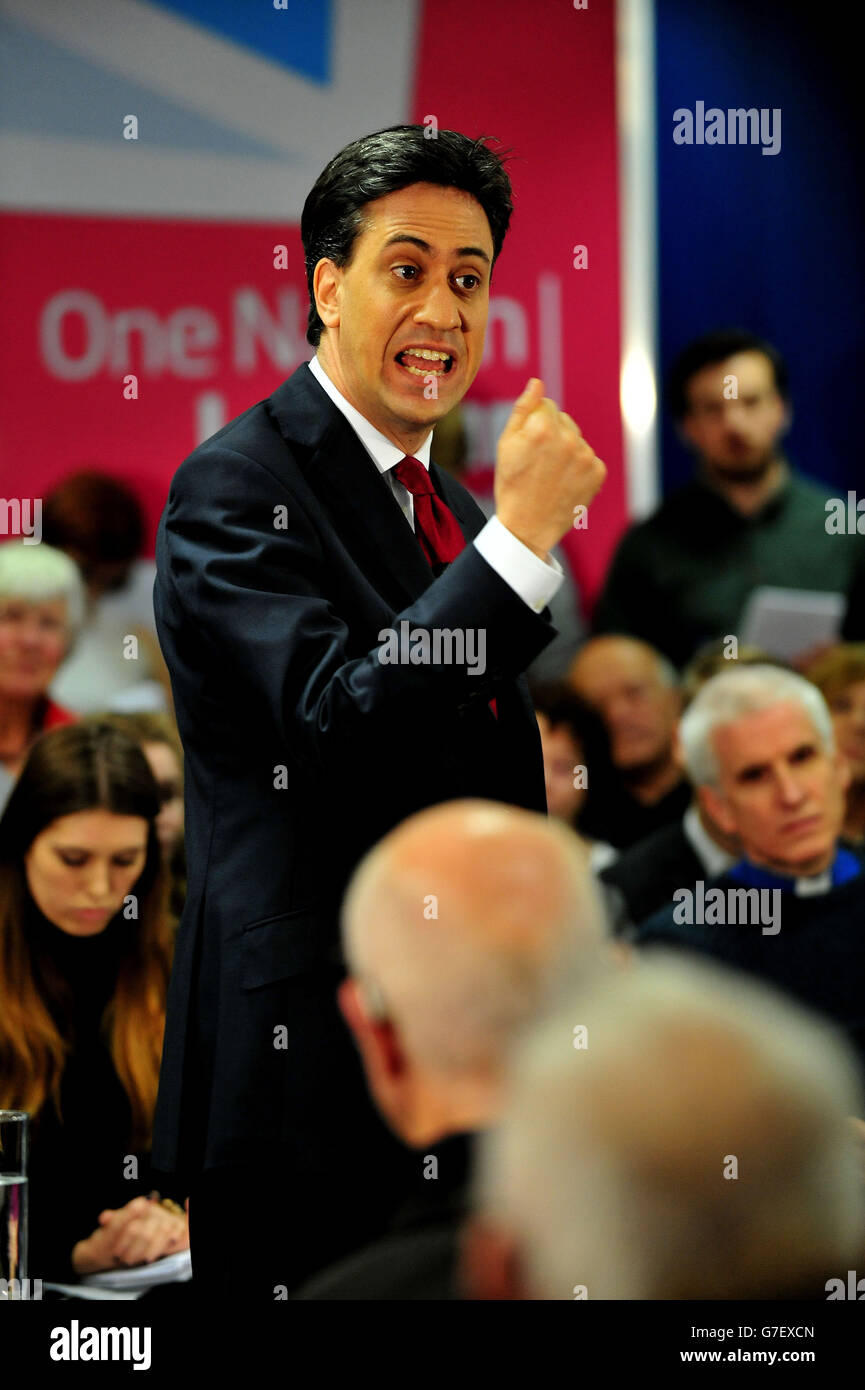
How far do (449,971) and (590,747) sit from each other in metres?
3.31

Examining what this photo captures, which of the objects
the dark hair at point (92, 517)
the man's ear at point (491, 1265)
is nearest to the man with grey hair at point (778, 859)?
the dark hair at point (92, 517)

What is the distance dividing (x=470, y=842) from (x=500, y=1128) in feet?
0.80

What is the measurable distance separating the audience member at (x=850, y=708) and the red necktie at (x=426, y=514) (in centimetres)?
240

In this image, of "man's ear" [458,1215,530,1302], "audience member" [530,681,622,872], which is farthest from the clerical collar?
"man's ear" [458,1215,530,1302]

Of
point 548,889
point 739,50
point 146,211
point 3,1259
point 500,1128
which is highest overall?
point 739,50

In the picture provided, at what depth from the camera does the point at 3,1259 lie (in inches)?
89.8

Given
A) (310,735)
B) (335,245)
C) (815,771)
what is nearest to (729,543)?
(815,771)

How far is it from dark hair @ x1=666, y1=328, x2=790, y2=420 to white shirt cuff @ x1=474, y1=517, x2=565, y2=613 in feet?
12.3

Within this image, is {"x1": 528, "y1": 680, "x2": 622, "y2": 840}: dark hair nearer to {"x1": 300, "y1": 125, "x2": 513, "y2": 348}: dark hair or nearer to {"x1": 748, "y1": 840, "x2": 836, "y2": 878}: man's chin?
{"x1": 748, "y1": 840, "x2": 836, "y2": 878}: man's chin

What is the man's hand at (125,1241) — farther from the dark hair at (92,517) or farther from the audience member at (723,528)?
the audience member at (723,528)

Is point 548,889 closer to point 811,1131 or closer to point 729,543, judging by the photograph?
point 811,1131

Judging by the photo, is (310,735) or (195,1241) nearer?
(310,735)

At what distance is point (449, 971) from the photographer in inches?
47.1
